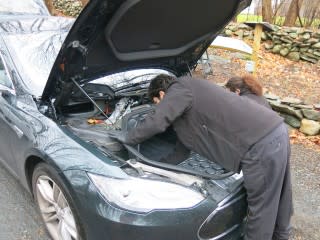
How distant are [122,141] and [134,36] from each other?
92cm

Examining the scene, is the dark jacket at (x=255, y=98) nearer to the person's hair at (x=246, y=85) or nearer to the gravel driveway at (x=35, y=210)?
the person's hair at (x=246, y=85)

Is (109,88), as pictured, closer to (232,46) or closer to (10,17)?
(10,17)

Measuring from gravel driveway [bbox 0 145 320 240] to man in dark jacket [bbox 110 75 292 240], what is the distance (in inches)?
33.7

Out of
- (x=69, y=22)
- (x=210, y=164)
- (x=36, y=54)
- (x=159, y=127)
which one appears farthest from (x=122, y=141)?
(x=69, y=22)

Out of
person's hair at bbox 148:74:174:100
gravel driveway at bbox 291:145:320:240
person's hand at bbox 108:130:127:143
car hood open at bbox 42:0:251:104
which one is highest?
car hood open at bbox 42:0:251:104

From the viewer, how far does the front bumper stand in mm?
2258

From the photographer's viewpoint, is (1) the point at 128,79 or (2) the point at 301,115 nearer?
(1) the point at 128,79

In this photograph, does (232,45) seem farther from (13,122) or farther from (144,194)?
(144,194)

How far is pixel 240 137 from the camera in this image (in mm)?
2531

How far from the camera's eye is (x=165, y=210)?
7.50 ft

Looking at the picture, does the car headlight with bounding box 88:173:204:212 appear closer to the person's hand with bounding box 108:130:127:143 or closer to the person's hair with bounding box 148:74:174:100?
the person's hand with bounding box 108:130:127:143

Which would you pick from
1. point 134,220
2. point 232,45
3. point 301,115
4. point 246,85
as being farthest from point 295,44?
point 134,220

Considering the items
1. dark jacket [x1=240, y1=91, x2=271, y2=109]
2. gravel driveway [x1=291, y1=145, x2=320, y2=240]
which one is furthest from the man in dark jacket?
dark jacket [x1=240, y1=91, x2=271, y2=109]

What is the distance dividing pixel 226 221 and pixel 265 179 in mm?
370
